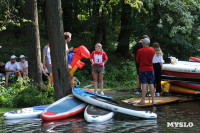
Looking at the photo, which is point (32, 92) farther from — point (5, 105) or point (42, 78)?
point (42, 78)

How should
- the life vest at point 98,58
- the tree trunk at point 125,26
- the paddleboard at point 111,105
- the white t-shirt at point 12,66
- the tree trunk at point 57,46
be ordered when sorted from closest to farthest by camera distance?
the paddleboard at point 111,105 < the tree trunk at point 57,46 < the life vest at point 98,58 < the white t-shirt at point 12,66 < the tree trunk at point 125,26

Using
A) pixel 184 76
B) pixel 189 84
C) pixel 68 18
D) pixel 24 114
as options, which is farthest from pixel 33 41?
pixel 68 18

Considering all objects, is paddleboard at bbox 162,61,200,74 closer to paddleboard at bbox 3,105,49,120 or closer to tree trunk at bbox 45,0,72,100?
tree trunk at bbox 45,0,72,100

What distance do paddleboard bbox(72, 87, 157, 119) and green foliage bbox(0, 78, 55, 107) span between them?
55.9 inches

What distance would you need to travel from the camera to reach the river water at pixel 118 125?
7.01 metres

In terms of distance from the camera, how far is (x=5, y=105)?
32.3 ft

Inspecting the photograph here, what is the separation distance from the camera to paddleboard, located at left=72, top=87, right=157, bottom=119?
8.13 m

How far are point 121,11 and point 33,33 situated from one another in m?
8.80

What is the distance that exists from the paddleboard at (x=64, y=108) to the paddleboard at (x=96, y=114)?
0.33 metres

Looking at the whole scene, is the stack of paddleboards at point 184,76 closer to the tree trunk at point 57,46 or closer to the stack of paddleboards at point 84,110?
the stack of paddleboards at point 84,110

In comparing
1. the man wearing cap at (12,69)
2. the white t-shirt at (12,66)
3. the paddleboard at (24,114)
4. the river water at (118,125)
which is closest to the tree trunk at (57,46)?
the paddleboard at (24,114)

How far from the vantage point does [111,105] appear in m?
8.52

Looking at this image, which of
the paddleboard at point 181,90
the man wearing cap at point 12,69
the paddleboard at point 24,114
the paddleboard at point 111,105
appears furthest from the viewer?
the man wearing cap at point 12,69

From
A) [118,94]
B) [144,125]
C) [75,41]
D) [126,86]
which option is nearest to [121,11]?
[75,41]
